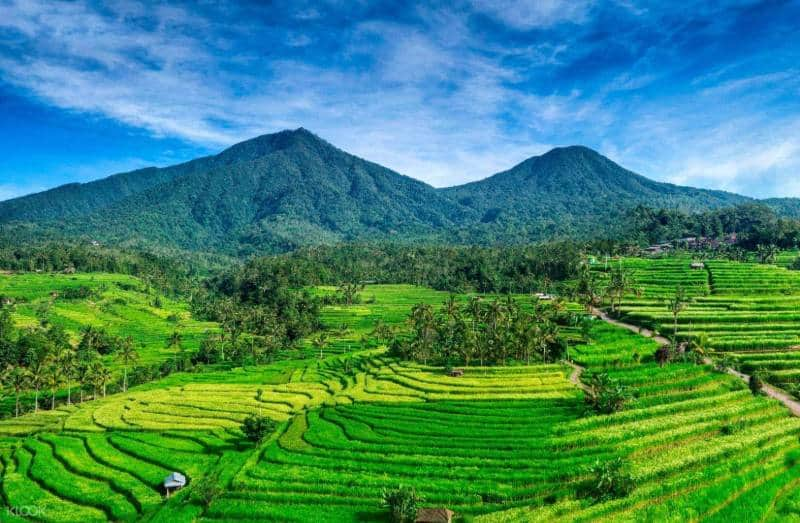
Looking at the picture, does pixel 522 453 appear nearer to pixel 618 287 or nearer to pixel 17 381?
pixel 618 287

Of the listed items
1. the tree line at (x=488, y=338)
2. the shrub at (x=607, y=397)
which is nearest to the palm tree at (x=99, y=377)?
the tree line at (x=488, y=338)

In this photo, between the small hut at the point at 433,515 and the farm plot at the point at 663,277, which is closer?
the small hut at the point at 433,515

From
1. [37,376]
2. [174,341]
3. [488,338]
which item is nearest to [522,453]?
[488,338]

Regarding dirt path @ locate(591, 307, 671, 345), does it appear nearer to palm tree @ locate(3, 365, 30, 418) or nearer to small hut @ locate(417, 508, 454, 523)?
small hut @ locate(417, 508, 454, 523)

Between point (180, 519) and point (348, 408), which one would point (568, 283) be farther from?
point (180, 519)

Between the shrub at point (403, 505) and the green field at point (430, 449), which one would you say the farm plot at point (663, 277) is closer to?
the green field at point (430, 449)
